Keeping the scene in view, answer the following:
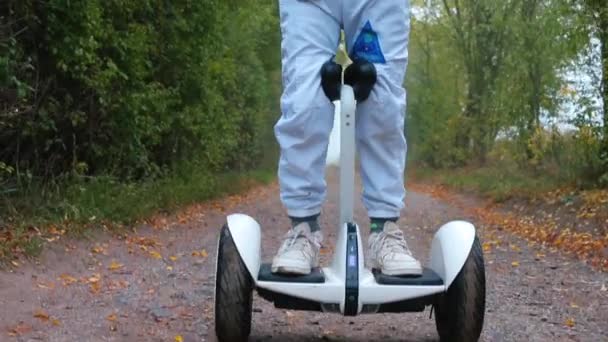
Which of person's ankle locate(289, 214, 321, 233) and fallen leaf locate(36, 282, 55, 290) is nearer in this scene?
person's ankle locate(289, 214, 321, 233)

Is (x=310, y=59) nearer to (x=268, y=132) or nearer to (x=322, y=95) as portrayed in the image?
(x=322, y=95)

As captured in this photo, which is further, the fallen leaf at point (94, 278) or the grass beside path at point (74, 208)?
the grass beside path at point (74, 208)

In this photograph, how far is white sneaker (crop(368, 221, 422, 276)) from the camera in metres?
2.92

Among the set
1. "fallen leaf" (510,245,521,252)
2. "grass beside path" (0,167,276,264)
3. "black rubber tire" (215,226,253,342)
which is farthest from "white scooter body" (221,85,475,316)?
"fallen leaf" (510,245,521,252)

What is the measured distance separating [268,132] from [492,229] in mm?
15806

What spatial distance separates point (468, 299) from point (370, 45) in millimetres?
937

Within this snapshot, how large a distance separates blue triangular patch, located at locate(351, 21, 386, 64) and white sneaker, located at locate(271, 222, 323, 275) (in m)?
0.63

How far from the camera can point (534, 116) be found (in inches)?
578

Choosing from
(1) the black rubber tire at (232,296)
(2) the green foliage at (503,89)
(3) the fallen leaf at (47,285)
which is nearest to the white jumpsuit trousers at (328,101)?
(1) the black rubber tire at (232,296)

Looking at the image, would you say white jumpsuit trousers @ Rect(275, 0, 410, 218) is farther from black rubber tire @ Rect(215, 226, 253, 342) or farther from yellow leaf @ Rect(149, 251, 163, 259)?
yellow leaf @ Rect(149, 251, 163, 259)

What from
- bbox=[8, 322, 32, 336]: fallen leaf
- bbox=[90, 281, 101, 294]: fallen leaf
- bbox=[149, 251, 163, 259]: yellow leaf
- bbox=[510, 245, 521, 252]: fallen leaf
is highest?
bbox=[8, 322, 32, 336]: fallen leaf

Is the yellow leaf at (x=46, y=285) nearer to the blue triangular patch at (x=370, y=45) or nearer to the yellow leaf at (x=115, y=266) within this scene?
the yellow leaf at (x=115, y=266)

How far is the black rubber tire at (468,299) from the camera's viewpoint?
2898mm

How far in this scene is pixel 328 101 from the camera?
2.99 meters
